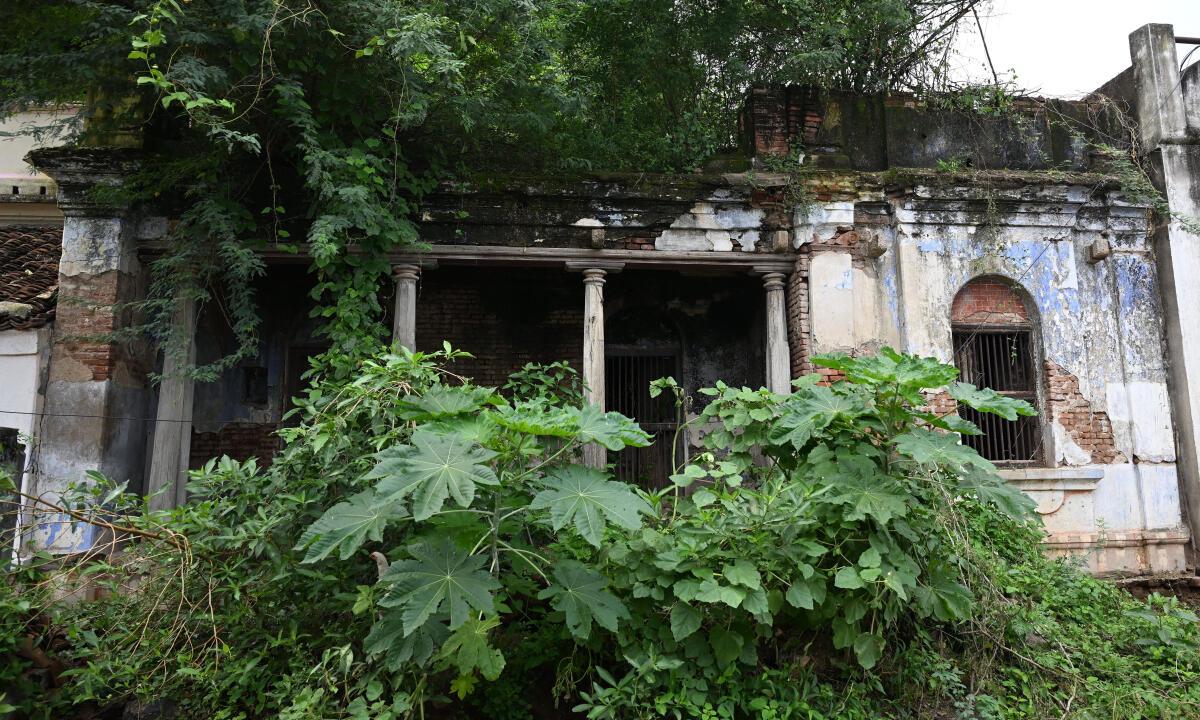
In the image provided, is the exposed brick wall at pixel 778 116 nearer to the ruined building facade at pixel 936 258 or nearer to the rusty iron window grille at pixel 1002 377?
the ruined building facade at pixel 936 258

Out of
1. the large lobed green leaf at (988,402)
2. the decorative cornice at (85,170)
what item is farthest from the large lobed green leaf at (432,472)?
the decorative cornice at (85,170)

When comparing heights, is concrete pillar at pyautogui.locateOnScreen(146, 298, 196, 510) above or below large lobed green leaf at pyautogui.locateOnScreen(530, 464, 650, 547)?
above

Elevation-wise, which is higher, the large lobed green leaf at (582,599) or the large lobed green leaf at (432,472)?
the large lobed green leaf at (432,472)

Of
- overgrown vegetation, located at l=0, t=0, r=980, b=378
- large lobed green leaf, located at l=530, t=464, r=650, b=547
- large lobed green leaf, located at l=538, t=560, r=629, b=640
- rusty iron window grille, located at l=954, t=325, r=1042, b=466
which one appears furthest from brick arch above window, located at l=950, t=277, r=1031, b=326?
large lobed green leaf, located at l=538, t=560, r=629, b=640

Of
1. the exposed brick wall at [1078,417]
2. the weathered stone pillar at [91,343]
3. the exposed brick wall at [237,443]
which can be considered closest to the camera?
the weathered stone pillar at [91,343]

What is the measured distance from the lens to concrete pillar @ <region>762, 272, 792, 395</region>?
821 cm

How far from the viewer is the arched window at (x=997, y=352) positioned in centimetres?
844

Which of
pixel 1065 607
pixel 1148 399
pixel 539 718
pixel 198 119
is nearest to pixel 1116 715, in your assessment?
pixel 1065 607

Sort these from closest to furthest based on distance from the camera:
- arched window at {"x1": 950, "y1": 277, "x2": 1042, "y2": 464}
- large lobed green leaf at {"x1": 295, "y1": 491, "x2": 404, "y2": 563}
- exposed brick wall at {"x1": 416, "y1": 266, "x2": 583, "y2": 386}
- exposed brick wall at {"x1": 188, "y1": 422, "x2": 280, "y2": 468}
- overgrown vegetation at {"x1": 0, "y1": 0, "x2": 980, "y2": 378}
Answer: large lobed green leaf at {"x1": 295, "y1": 491, "x2": 404, "y2": 563} → overgrown vegetation at {"x1": 0, "y1": 0, "x2": 980, "y2": 378} → arched window at {"x1": 950, "y1": 277, "x2": 1042, "y2": 464} → exposed brick wall at {"x1": 188, "y1": 422, "x2": 280, "y2": 468} → exposed brick wall at {"x1": 416, "y1": 266, "x2": 583, "y2": 386}

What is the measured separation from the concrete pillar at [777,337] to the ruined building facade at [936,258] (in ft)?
0.07

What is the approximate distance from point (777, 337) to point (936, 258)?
1.91 meters

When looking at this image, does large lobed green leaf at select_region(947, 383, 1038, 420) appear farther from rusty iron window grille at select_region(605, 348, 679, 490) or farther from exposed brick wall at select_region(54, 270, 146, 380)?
exposed brick wall at select_region(54, 270, 146, 380)

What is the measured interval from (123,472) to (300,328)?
3.16 m

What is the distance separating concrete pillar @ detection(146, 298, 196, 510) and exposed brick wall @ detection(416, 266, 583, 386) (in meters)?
3.00
